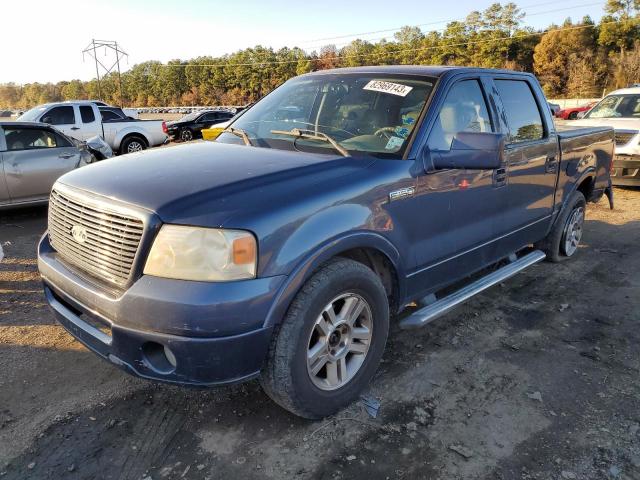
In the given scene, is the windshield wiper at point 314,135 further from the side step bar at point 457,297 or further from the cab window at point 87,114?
the cab window at point 87,114

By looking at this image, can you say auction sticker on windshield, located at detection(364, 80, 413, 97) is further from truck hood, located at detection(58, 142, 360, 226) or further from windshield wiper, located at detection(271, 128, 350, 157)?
truck hood, located at detection(58, 142, 360, 226)

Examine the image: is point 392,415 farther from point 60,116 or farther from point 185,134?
→ point 185,134

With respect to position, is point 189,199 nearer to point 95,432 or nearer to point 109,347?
point 109,347

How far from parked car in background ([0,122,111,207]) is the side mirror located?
6.53 metres

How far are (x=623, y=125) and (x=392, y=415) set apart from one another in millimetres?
9113

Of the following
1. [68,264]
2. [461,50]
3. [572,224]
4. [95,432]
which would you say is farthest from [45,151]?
[461,50]

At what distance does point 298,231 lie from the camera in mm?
2398

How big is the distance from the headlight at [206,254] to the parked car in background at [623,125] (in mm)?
8298

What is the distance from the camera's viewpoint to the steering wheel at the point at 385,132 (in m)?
3.18

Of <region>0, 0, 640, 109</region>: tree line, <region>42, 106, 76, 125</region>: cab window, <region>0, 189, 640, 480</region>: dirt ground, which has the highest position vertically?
<region>0, 0, 640, 109</region>: tree line

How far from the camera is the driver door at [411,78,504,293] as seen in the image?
319 cm

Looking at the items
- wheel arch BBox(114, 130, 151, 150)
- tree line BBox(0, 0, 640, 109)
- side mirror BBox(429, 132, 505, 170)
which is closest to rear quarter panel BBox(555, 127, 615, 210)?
side mirror BBox(429, 132, 505, 170)

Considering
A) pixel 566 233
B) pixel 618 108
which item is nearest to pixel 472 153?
pixel 566 233

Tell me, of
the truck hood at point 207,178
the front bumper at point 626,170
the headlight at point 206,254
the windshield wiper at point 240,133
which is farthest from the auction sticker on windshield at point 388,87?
the front bumper at point 626,170
